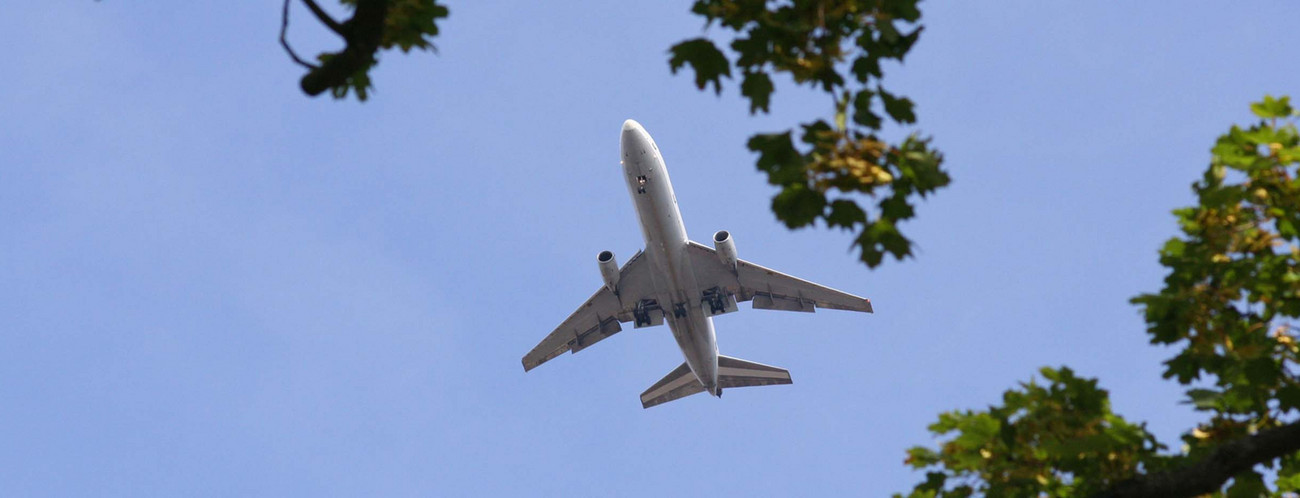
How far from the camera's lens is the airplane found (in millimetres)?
45219

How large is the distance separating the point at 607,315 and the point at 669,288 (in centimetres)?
494

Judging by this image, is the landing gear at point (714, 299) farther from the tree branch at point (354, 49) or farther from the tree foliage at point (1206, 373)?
the tree branch at point (354, 49)

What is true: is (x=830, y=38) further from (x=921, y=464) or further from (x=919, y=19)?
(x=921, y=464)

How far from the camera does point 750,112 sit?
945cm

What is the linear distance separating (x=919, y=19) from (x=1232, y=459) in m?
4.42

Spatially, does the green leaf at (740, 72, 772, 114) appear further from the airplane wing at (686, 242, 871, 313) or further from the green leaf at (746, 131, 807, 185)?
the airplane wing at (686, 242, 871, 313)

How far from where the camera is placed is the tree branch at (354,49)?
8469 mm

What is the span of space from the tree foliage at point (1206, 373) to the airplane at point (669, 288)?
34185mm

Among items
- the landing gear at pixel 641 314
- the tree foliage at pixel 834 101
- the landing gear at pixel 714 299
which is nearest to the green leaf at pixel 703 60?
the tree foliage at pixel 834 101

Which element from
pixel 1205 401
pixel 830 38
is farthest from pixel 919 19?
pixel 1205 401

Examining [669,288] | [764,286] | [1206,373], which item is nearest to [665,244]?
[669,288]

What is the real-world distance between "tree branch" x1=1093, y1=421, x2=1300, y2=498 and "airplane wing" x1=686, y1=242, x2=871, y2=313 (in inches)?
1506

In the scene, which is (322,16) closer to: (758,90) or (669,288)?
(758,90)

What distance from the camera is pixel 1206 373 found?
433 inches
